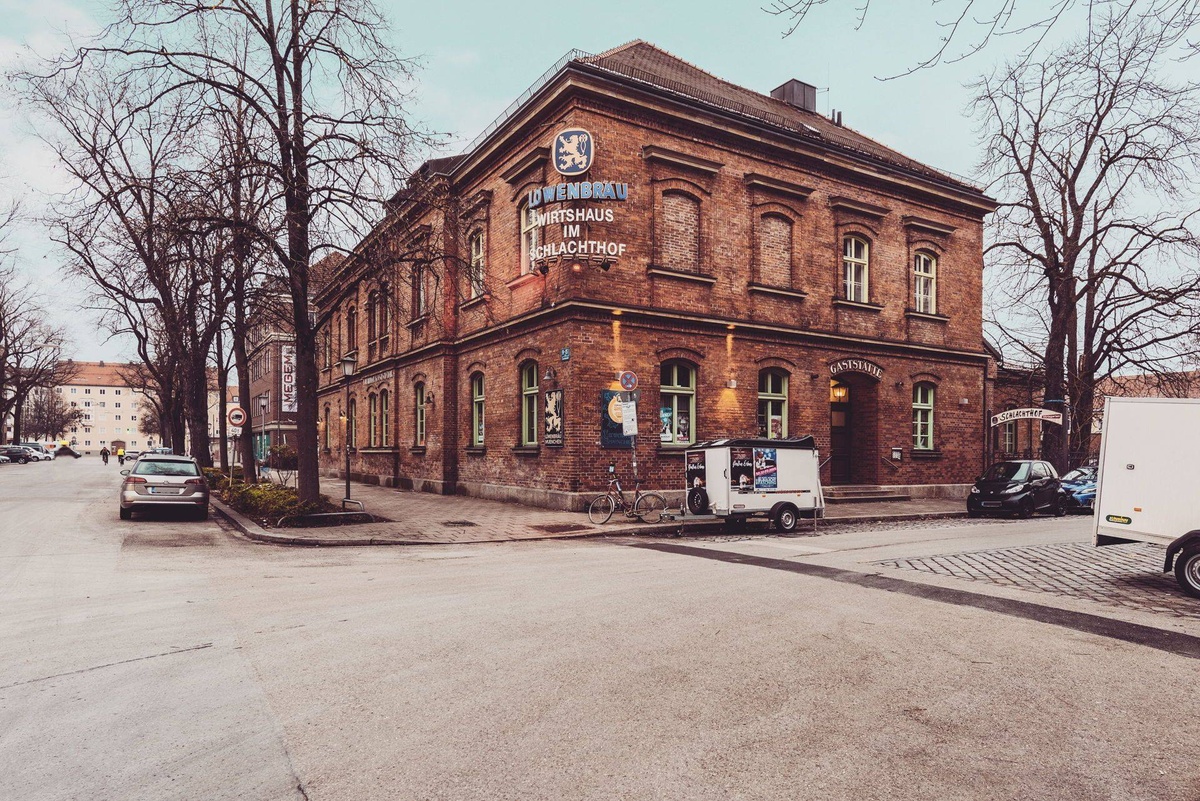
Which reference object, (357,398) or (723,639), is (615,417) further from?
(357,398)

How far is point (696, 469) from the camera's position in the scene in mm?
15281

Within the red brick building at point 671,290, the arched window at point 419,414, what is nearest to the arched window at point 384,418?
the red brick building at point 671,290

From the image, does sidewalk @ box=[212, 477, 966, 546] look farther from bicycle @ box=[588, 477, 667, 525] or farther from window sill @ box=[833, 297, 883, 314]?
window sill @ box=[833, 297, 883, 314]

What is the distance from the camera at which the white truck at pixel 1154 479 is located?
27.2 feet

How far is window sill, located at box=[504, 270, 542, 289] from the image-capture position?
60.3 feet

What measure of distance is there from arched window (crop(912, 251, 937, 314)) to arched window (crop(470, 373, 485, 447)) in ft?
46.4

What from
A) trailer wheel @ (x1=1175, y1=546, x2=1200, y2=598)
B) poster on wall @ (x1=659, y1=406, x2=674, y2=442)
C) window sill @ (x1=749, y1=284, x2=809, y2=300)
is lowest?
trailer wheel @ (x1=1175, y1=546, x2=1200, y2=598)

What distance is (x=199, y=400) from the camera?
27547 millimetres

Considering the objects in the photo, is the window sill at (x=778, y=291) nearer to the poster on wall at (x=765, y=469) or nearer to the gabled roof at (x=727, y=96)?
the gabled roof at (x=727, y=96)

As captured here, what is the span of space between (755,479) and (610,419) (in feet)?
13.1

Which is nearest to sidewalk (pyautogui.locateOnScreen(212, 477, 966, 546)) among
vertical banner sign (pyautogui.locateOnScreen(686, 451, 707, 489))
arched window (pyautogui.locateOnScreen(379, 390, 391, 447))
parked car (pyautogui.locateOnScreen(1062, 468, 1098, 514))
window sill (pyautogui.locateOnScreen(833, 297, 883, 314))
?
vertical banner sign (pyautogui.locateOnScreen(686, 451, 707, 489))

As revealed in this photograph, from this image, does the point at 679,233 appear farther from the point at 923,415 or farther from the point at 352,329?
the point at 352,329

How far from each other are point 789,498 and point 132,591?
11.4 m

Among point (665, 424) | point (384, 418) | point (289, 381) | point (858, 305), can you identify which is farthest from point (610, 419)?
point (289, 381)
